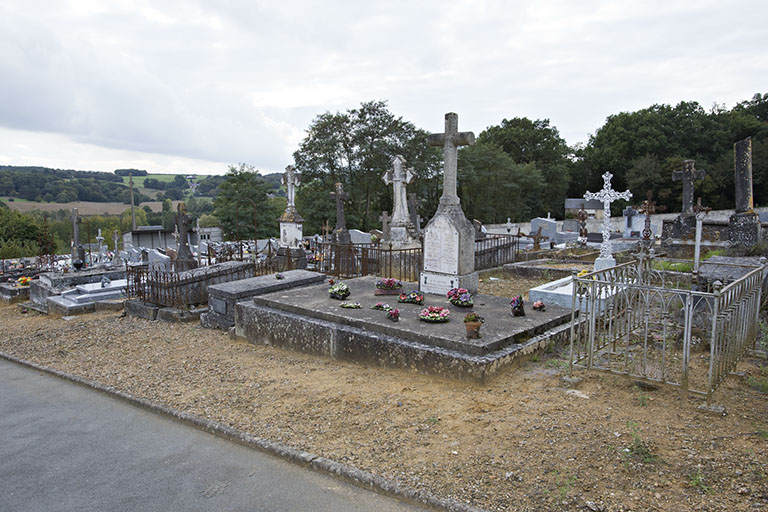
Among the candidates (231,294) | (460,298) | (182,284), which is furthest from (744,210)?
(182,284)

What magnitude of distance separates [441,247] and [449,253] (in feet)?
0.62

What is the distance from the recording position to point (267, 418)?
15.6 ft

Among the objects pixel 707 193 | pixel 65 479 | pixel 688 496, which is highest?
pixel 707 193

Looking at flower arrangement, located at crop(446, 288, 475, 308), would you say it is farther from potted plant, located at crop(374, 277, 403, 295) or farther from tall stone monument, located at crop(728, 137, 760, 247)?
tall stone monument, located at crop(728, 137, 760, 247)

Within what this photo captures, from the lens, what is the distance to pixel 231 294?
838 cm

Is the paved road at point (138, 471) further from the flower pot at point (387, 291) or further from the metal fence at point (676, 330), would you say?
the flower pot at point (387, 291)

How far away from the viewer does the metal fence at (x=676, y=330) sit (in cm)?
432

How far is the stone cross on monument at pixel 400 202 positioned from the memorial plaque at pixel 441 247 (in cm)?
700

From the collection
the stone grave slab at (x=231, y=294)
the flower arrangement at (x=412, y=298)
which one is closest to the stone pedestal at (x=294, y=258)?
the stone grave slab at (x=231, y=294)

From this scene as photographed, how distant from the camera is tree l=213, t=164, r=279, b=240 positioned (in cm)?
3070

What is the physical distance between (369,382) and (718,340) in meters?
3.59

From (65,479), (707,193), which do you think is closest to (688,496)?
(65,479)

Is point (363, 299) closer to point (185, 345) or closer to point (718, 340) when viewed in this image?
point (185, 345)

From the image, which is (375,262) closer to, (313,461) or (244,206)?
(313,461)
